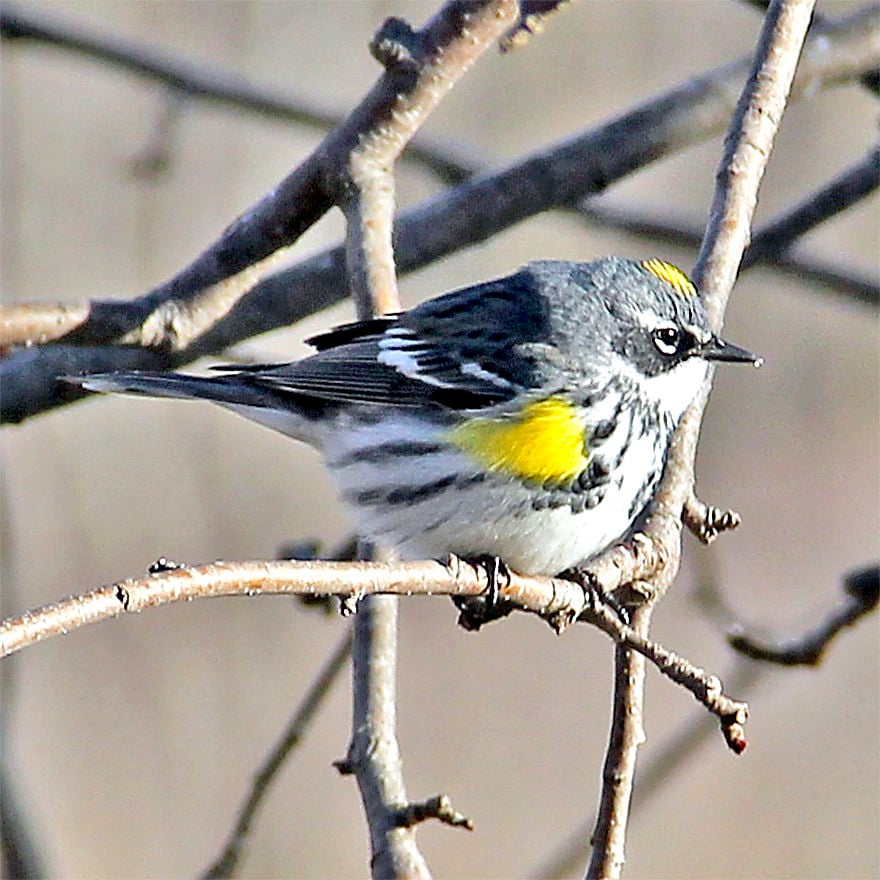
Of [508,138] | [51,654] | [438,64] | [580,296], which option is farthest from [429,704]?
[438,64]

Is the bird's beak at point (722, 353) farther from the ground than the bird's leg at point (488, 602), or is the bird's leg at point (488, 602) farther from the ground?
the bird's beak at point (722, 353)

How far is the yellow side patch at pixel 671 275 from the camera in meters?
4.34

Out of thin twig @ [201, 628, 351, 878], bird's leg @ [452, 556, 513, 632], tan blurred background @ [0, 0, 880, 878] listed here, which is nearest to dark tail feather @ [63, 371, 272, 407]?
thin twig @ [201, 628, 351, 878]

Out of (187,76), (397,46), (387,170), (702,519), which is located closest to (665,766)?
(702,519)

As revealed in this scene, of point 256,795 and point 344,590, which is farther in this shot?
point 256,795

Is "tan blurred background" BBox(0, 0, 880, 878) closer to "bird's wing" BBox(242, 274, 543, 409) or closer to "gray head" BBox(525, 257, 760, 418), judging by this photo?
"bird's wing" BBox(242, 274, 543, 409)

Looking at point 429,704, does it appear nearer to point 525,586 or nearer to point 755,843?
point 755,843

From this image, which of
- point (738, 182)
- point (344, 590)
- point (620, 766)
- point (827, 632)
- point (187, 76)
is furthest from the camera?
point (187, 76)

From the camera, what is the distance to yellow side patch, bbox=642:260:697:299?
14.3ft

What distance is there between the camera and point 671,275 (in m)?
4.41

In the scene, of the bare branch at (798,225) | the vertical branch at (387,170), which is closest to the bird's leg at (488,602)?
the vertical branch at (387,170)

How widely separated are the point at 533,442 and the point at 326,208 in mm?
781

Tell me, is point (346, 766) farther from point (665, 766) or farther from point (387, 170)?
point (387, 170)

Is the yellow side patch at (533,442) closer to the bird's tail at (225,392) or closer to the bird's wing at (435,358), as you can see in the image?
the bird's wing at (435,358)
